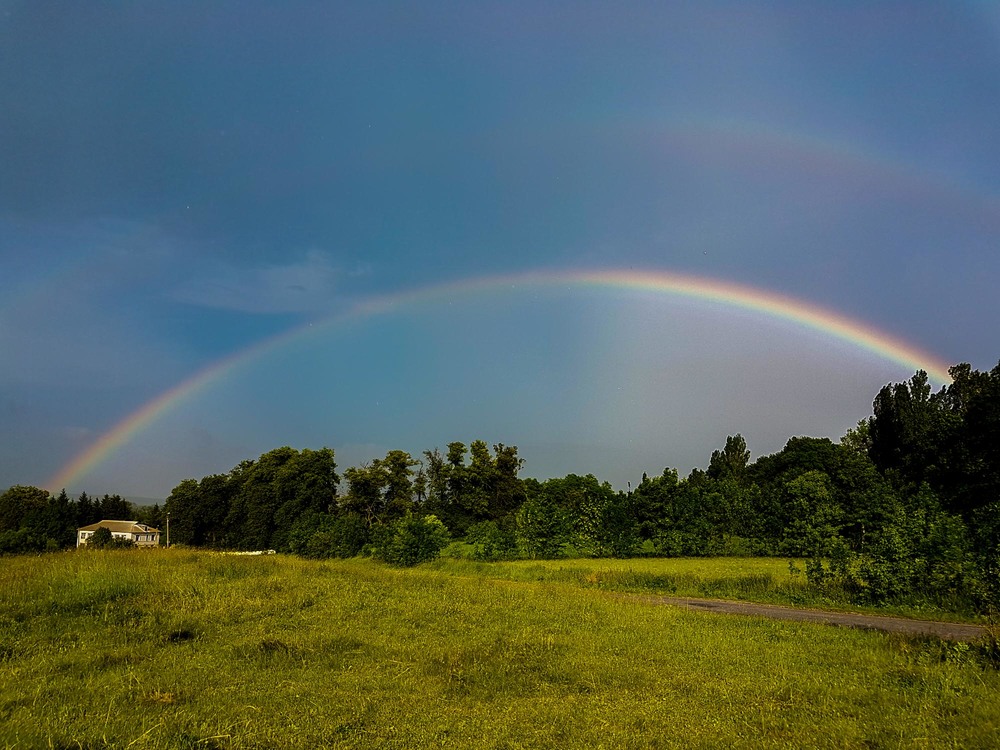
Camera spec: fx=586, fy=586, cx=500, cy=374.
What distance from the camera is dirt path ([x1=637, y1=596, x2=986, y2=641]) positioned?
13.6 meters

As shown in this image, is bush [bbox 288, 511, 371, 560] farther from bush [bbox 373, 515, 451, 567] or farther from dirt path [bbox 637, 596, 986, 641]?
dirt path [bbox 637, 596, 986, 641]

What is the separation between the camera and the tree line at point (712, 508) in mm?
18547

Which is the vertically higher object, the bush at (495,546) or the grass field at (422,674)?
the grass field at (422,674)

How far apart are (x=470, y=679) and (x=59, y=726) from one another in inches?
174

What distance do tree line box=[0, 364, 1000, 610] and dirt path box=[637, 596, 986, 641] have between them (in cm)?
200

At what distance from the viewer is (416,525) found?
1208 inches

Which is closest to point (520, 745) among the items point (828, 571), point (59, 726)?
point (59, 726)

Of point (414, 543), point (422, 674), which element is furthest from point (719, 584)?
point (422, 674)

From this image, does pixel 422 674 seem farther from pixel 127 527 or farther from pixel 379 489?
pixel 127 527

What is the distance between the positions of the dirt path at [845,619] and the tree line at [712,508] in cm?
200

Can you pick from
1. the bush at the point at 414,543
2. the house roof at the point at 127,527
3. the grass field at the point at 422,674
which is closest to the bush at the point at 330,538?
the bush at the point at 414,543

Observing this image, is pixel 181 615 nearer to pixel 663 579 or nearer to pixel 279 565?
pixel 279 565

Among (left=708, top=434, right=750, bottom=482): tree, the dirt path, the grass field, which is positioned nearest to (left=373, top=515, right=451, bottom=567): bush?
the dirt path

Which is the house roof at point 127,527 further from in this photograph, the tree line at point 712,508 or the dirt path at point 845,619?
the dirt path at point 845,619
